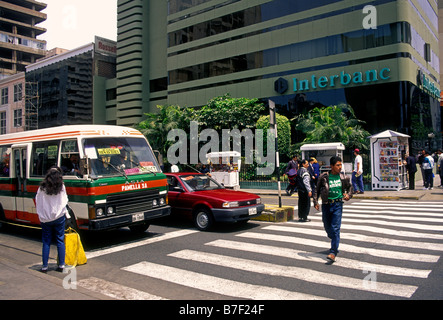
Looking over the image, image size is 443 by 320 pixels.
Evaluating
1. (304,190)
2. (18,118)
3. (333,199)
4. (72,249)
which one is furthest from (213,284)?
(18,118)

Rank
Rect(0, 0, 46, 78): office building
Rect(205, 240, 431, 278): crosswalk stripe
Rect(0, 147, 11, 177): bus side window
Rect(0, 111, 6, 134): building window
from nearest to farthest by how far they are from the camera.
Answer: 1. Rect(205, 240, 431, 278): crosswalk stripe
2. Rect(0, 147, 11, 177): bus side window
3. Rect(0, 111, 6, 134): building window
4. Rect(0, 0, 46, 78): office building

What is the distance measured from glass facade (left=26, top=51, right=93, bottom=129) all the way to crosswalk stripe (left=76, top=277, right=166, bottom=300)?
2118 inches

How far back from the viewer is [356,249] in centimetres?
720

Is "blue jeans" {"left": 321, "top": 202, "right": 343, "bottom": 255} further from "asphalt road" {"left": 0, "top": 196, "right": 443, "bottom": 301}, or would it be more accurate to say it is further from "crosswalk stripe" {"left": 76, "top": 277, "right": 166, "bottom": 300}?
"crosswalk stripe" {"left": 76, "top": 277, "right": 166, "bottom": 300}

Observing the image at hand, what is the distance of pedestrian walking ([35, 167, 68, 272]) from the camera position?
6172 millimetres

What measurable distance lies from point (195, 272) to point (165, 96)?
140ft

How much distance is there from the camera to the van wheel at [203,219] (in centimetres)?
927

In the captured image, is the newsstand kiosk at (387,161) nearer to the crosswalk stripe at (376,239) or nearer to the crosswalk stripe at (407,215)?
the crosswalk stripe at (407,215)

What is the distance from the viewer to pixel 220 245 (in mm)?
7793

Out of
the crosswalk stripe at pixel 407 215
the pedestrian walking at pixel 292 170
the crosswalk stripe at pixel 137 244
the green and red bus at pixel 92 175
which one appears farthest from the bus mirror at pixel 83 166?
the pedestrian walking at pixel 292 170

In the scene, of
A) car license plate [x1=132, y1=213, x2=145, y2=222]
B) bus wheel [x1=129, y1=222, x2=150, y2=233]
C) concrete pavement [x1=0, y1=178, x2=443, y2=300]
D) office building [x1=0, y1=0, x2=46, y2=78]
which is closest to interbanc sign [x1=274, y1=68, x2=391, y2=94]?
bus wheel [x1=129, y1=222, x2=150, y2=233]

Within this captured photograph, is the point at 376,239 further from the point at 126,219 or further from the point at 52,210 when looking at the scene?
the point at 52,210

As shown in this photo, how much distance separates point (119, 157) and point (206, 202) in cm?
246
